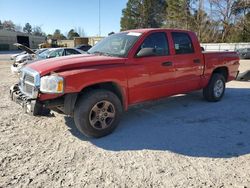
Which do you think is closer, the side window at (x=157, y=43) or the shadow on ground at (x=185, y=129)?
the shadow on ground at (x=185, y=129)

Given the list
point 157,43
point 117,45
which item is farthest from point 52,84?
point 157,43

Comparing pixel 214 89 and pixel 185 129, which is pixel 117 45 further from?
pixel 214 89

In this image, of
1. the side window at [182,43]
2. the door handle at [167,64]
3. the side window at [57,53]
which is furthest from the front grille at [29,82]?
the side window at [57,53]

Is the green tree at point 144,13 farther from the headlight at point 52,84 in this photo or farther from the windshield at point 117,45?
the headlight at point 52,84

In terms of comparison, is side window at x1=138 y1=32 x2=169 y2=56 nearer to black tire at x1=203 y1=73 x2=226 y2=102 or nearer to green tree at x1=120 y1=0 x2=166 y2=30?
black tire at x1=203 y1=73 x2=226 y2=102

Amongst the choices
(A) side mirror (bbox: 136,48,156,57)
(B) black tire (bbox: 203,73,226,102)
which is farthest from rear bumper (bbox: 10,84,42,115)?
(B) black tire (bbox: 203,73,226,102)

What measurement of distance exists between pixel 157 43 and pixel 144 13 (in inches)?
2306

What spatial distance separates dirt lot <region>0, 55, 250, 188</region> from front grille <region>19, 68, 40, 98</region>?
32.4 inches

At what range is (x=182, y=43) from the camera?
5.82 m

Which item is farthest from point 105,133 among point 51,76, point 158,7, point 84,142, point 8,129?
point 158,7

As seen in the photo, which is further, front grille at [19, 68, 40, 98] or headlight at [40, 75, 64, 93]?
front grille at [19, 68, 40, 98]

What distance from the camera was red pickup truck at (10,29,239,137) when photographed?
3998 mm

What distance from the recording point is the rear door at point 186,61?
5.58m

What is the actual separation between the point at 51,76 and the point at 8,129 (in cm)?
179
